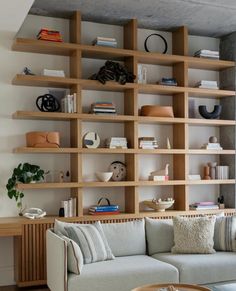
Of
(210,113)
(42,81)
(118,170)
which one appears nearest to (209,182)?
(210,113)

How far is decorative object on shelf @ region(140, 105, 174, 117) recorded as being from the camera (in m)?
5.49

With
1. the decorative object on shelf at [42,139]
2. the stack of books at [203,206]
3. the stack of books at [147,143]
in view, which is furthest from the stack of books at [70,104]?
the stack of books at [203,206]

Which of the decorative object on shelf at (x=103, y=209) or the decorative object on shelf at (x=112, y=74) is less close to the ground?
the decorative object on shelf at (x=112, y=74)

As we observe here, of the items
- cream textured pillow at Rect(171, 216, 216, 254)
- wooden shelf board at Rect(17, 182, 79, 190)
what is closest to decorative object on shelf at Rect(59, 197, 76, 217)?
wooden shelf board at Rect(17, 182, 79, 190)

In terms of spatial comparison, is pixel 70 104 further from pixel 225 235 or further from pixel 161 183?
pixel 225 235

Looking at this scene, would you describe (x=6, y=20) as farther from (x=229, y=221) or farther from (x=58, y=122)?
(x=229, y=221)

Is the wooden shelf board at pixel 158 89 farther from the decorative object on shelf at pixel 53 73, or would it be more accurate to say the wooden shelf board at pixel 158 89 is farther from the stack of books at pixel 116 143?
the decorative object on shelf at pixel 53 73

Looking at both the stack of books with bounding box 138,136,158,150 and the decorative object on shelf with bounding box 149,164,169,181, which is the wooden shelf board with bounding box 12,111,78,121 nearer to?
the stack of books with bounding box 138,136,158,150

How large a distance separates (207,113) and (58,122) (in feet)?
6.27

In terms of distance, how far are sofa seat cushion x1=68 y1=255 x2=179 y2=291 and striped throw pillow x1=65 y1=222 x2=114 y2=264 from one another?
0.22 ft

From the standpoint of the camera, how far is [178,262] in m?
4.28

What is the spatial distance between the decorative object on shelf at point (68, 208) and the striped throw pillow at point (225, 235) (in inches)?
62.5

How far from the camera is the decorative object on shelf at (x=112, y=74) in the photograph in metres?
5.16

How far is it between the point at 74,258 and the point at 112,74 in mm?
2245
